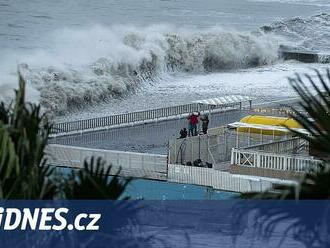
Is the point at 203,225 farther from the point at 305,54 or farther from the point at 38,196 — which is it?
the point at 305,54

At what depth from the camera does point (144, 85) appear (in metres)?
33.2

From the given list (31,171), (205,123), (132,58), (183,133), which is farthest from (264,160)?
(132,58)

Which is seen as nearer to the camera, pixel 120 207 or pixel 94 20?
pixel 120 207

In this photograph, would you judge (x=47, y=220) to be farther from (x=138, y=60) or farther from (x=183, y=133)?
(x=138, y=60)

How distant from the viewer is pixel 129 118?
61.6ft

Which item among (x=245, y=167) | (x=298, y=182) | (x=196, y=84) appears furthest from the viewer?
(x=196, y=84)

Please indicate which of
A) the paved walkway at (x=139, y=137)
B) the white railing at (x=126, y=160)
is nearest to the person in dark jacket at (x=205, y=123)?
the paved walkway at (x=139, y=137)

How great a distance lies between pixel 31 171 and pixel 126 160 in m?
8.80

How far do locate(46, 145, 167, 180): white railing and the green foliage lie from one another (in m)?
8.01

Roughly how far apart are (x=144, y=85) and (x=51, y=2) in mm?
39444

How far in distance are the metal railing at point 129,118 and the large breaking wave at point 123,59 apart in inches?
273

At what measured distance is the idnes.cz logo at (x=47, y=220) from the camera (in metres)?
5.20

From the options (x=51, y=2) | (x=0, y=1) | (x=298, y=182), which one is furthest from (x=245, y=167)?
(x=51, y=2)

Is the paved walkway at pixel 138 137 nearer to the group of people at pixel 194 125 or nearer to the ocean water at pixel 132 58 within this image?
the group of people at pixel 194 125
